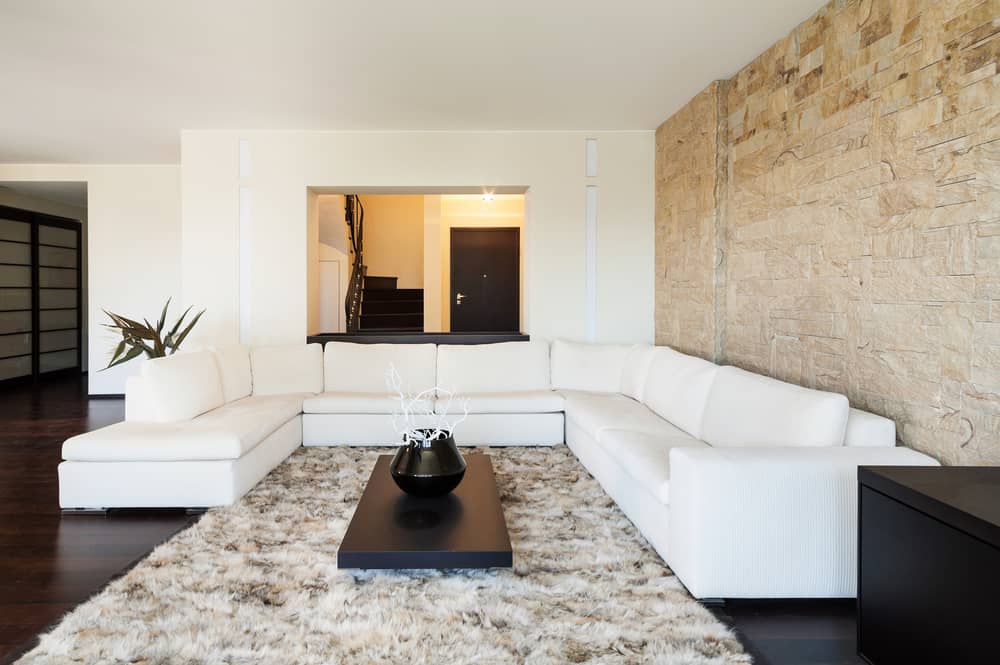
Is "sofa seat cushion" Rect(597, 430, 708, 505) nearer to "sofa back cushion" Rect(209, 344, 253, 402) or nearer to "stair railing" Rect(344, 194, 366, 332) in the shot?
"sofa back cushion" Rect(209, 344, 253, 402)

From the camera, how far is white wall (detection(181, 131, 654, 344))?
587 centimetres

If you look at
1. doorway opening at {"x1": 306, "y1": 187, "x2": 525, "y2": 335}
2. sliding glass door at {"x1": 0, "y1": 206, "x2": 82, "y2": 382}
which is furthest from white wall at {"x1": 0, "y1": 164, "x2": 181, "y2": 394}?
doorway opening at {"x1": 306, "y1": 187, "x2": 525, "y2": 335}

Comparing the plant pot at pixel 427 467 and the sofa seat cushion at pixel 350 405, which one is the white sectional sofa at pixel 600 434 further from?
the plant pot at pixel 427 467

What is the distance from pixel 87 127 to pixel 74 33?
98.0 inches

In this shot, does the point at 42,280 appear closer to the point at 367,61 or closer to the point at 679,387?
the point at 367,61

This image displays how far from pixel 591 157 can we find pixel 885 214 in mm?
3445

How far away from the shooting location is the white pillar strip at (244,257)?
5.90m

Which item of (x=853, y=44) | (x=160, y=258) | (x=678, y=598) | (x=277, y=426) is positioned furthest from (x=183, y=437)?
(x=160, y=258)

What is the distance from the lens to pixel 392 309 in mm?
9484

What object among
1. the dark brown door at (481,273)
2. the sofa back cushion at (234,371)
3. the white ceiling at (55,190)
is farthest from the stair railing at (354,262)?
the white ceiling at (55,190)

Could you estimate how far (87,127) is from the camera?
5.80 metres

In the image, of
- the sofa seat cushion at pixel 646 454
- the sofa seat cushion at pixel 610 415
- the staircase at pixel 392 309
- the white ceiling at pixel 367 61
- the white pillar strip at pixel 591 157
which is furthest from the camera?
the staircase at pixel 392 309

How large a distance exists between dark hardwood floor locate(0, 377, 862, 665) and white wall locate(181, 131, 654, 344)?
213 centimetres

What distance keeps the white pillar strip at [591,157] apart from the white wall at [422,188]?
0.19 feet
